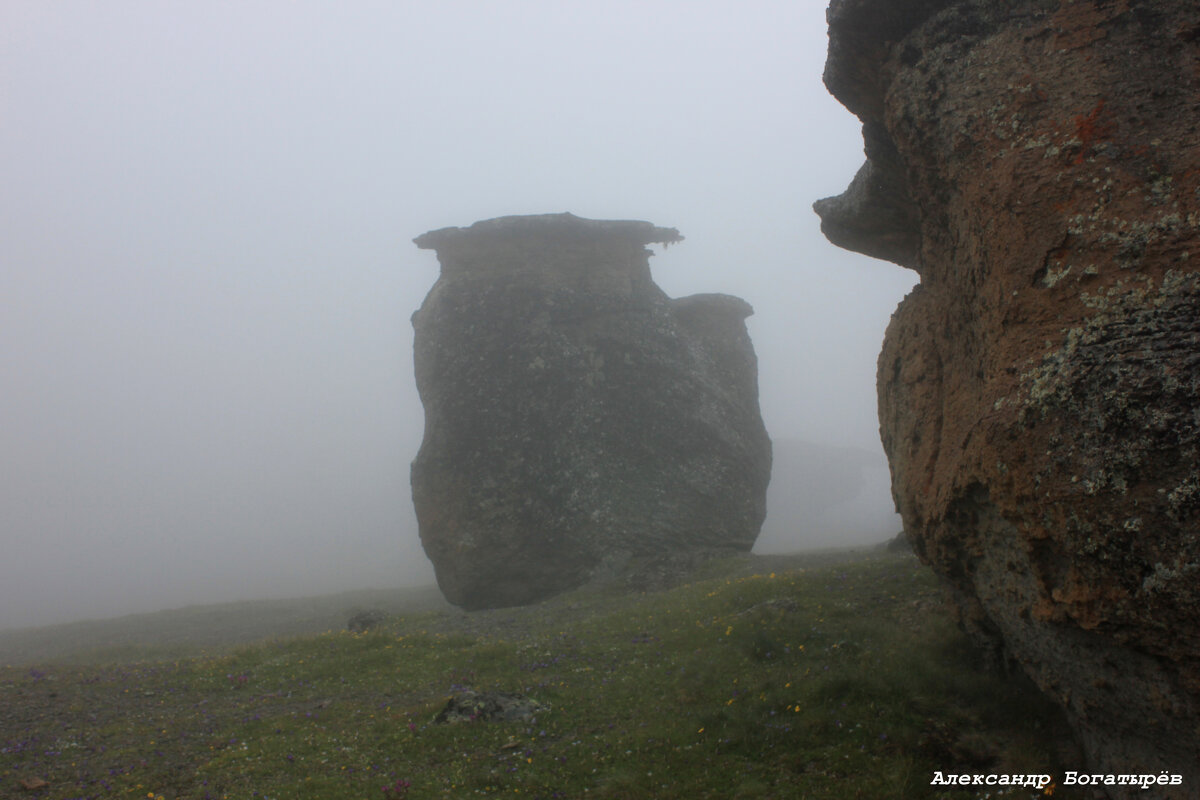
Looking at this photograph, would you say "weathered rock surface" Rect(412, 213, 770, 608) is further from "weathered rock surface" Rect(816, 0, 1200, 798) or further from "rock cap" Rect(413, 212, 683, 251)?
"weathered rock surface" Rect(816, 0, 1200, 798)

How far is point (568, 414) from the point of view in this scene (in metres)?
29.0

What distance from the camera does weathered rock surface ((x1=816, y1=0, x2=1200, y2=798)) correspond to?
6.15 m

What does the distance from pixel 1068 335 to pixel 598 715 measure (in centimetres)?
830

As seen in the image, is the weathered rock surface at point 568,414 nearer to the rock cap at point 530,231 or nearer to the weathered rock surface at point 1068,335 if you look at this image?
the rock cap at point 530,231

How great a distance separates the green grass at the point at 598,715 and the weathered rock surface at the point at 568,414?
992 centimetres

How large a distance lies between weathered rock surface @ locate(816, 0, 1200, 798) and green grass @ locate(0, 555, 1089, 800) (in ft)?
5.02

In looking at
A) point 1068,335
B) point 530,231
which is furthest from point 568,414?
point 1068,335

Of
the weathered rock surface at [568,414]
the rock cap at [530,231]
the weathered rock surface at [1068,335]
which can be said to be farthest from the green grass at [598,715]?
the rock cap at [530,231]

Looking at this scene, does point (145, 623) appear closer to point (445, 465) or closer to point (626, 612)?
point (445, 465)

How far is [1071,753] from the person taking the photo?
27.6 feet

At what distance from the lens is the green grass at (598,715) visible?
8.98 metres

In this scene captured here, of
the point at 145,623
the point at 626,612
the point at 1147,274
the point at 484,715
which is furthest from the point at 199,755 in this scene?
the point at 145,623

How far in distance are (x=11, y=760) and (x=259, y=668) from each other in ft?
18.7

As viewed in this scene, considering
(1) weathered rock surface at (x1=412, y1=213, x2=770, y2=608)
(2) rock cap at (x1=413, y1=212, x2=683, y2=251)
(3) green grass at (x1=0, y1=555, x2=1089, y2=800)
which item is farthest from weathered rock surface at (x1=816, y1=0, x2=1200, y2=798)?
(2) rock cap at (x1=413, y1=212, x2=683, y2=251)
